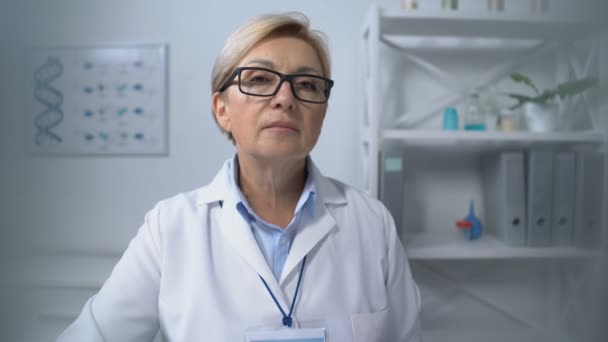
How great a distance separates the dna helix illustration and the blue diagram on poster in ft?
0.04

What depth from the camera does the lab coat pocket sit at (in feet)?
2.21

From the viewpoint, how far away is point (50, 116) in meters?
1.14

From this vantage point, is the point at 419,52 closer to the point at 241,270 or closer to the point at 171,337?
the point at 241,270

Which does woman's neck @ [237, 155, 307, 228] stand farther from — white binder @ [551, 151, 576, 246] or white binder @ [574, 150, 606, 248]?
white binder @ [551, 151, 576, 246]

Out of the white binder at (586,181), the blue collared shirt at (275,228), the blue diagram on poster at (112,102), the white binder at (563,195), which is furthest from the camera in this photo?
the blue diagram on poster at (112,102)

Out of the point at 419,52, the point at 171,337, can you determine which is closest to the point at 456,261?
the point at 419,52

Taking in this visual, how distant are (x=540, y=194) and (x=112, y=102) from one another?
1488 mm

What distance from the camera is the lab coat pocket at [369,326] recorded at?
26.6 inches

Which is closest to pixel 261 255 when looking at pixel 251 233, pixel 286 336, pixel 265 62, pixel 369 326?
pixel 251 233

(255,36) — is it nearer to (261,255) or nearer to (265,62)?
(265,62)

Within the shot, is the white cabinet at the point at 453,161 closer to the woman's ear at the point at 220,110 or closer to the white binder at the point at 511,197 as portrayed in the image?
the white binder at the point at 511,197

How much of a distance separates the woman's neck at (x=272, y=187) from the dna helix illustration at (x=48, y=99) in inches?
30.3

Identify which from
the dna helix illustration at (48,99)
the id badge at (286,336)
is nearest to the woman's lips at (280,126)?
the id badge at (286,336)

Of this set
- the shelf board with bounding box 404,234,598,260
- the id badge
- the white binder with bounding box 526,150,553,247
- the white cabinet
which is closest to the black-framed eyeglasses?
the id badge
